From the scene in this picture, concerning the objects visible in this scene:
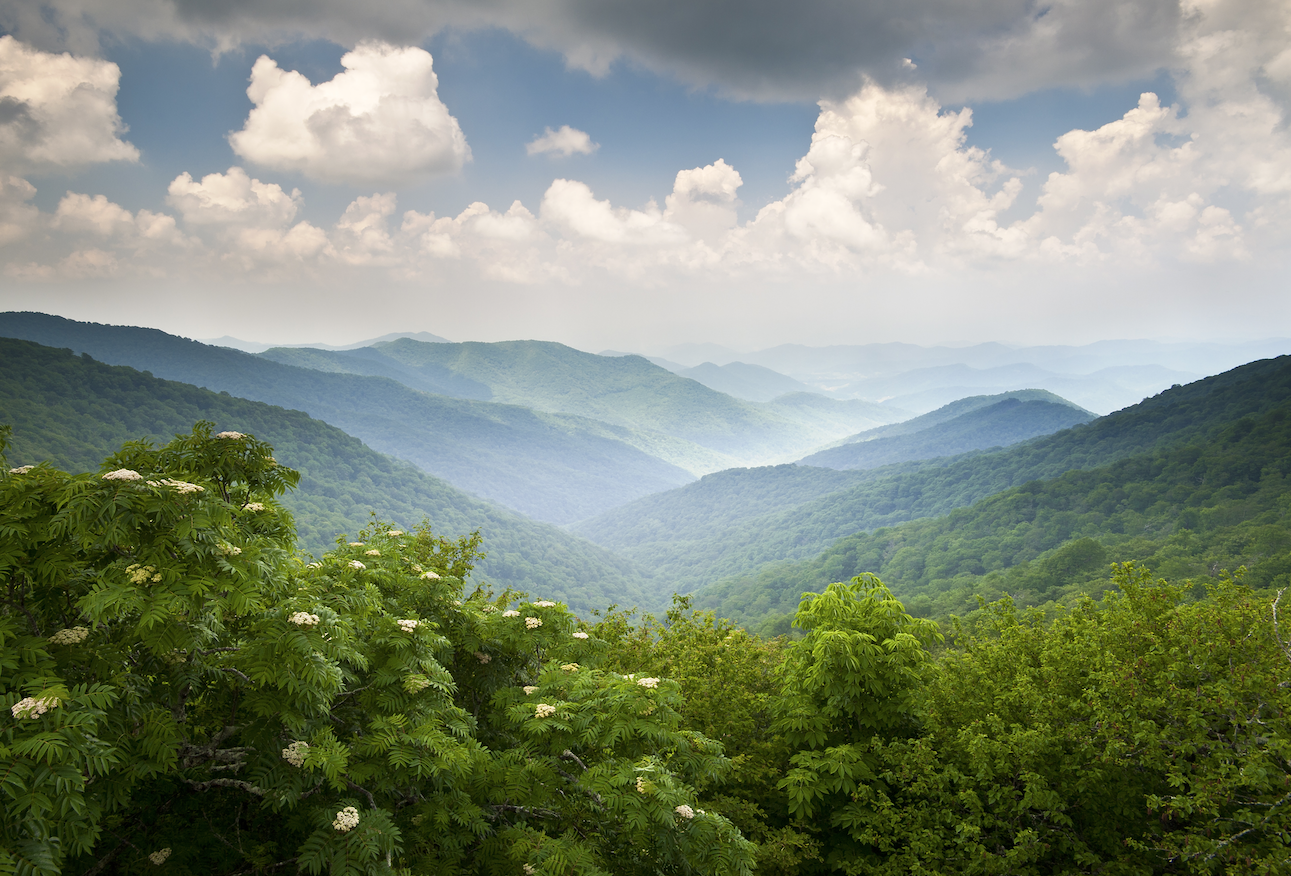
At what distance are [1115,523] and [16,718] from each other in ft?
515

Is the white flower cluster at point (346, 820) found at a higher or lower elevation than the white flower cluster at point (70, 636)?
lower

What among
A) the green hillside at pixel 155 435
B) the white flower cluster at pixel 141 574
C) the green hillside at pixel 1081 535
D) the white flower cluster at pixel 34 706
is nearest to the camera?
the white flower cluster at pixel 34 706

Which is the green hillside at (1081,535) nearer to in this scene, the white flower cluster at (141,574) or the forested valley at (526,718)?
the forested valley at (526,718)

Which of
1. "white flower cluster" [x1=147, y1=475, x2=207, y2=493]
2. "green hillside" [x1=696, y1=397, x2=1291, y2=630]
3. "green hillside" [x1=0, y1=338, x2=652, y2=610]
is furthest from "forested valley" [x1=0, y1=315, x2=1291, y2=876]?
"green hillside" [x1=0, y1=338, x2=652, y2=610]

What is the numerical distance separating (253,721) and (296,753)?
112 cm

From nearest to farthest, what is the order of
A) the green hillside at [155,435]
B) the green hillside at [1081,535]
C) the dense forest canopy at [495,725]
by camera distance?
the dense forest canopy at [495,725] < the green hillside at [1081,535] < the green hillside at [155,435]

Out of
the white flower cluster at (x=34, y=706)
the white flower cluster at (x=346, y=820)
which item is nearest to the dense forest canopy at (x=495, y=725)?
the white flower cluster at (x=34, y=706)

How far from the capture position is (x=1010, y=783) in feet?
44.0

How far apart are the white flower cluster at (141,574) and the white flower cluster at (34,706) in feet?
3.58

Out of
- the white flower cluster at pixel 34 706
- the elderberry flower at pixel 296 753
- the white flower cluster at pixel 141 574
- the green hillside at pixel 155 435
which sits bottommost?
the green hillside at pixel 155 435

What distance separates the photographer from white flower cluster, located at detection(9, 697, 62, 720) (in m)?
4.72

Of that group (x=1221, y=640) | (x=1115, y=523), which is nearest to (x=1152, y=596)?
(x=1221, y=640)

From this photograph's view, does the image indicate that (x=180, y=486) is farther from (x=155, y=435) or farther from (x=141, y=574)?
(x=155, y=435)

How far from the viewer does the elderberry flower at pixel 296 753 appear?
21.6ft
